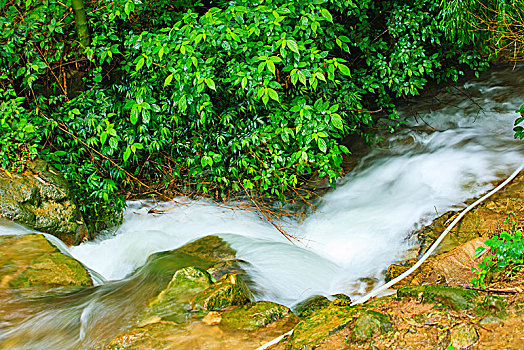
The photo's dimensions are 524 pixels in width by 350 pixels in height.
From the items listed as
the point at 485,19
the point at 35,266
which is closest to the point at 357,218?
the point at 485,19

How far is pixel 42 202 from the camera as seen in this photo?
4098 mm

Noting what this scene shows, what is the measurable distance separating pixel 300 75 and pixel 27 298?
9.66 feet

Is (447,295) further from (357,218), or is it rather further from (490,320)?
(357,218)

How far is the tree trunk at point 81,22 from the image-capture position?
437cm

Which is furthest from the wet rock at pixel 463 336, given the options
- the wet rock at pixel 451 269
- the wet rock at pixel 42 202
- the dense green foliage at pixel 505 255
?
the wet rock at pixel 42 202

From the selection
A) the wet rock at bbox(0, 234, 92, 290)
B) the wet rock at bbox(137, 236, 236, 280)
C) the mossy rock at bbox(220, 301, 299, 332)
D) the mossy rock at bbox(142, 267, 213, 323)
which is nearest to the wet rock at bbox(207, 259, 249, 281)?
the wet rock at bbox(137, 236, 236, 280)

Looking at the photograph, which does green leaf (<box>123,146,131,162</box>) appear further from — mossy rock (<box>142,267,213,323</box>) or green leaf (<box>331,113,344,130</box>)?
green leaf (<box>331,113,344,130</box>)

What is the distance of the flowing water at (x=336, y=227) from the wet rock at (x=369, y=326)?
1279mm

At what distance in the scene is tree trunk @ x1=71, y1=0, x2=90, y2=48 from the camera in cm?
437

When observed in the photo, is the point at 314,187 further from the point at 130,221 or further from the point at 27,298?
the point at 27,298

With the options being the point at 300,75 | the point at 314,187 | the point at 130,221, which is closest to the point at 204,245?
the point at 130,221

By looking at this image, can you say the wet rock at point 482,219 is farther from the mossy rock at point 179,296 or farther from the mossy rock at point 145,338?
the mossy rock at point 145,338

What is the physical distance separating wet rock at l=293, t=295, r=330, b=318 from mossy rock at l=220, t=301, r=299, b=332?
496mm

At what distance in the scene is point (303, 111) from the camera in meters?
3.92
